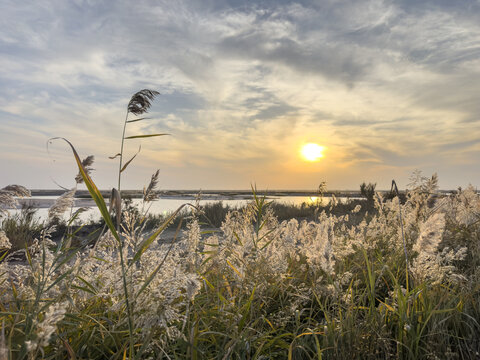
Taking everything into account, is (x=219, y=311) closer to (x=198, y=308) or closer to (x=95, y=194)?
(x=198, y=308)

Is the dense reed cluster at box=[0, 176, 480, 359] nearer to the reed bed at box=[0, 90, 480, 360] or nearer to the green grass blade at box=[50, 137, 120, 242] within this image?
the reed bed at box=[0, 90, 480, 360]

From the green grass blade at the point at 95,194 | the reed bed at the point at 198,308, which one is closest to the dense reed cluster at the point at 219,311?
the reed bed at the point at 198,308

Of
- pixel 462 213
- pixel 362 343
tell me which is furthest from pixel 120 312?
pixel 462 213

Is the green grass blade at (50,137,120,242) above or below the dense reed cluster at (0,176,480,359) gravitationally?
above

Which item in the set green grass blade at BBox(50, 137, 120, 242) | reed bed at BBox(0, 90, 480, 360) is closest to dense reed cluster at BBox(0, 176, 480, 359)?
reed bed at BBox(0, 90, 480, 360)

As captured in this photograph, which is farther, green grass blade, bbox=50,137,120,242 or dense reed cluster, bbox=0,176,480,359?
dense reed cluster, bbox=0,176,480,359

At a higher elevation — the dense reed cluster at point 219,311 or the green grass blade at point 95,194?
the green grass blade at point 95,194

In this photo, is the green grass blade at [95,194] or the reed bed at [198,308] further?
the reed bed at [198,308]

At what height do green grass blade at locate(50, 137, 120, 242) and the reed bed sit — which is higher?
green grass blade at locate(50, 137, 120, 242)

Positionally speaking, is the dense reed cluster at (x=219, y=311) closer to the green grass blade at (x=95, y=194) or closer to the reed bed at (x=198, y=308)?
the reed bed at (x=198, y=308)

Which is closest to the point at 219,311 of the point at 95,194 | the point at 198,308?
the point at 198,308

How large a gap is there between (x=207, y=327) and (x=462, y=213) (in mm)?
4483

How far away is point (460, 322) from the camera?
2633 millimetres

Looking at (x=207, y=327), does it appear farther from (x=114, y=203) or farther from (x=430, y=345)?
(x=430, y=345)
